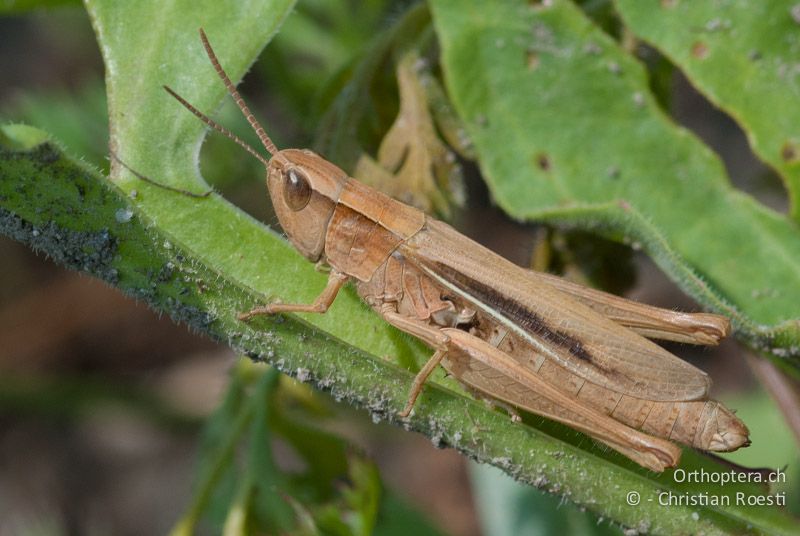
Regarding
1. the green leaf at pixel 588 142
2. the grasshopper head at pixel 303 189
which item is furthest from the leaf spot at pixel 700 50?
the grasshopper head at pixel 303 189

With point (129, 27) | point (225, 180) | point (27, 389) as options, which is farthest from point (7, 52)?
point (129, 27)

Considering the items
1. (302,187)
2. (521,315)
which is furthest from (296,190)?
(521,315)

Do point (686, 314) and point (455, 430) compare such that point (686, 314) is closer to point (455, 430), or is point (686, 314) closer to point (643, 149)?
point (643, 149)

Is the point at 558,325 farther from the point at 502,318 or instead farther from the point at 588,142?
the point at 588,142

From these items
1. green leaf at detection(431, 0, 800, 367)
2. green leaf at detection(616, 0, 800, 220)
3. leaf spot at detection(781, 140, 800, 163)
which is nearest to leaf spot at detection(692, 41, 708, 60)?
green leaf at detection(616, 0, 800, 220)

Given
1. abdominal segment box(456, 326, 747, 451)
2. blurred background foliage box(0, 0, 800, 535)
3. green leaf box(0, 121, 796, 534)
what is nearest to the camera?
green leaf box(0, 121, 796, 534)

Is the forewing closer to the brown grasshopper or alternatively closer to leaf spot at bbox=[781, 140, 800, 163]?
the brown grasshopper
